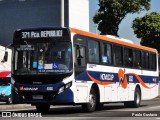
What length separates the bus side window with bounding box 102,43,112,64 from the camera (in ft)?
72.5

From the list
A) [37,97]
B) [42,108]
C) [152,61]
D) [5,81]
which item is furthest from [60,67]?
[5,81]

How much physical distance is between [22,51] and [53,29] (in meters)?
1.46

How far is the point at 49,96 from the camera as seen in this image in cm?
1916

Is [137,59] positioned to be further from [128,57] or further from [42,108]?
[42,108]

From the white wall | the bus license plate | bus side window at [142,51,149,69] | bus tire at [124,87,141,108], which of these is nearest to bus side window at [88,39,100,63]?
the bus license plate

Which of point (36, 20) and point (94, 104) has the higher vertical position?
point (36, 20)

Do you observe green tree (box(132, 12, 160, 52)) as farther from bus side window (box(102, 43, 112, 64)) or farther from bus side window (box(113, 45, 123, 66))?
bus side window (box(102, 43, 112, 64))

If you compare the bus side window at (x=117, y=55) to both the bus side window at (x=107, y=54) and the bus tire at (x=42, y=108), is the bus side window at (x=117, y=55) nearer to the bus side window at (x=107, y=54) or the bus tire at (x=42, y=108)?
the bus side window at (x=107, y=54)

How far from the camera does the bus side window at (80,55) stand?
19.6 metres

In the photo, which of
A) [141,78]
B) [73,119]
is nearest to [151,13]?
[141,78]

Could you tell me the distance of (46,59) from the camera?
19.2m

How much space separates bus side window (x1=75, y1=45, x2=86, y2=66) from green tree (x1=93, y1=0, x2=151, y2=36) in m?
26.2

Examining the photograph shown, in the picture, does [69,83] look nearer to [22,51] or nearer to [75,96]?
[75,96]

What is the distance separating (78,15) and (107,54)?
275 feet
